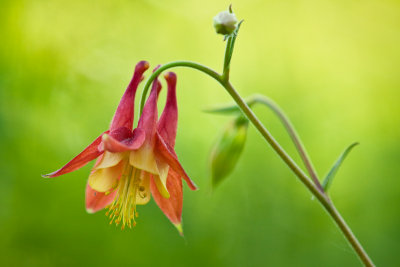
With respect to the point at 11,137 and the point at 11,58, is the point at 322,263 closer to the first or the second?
the point at 11,137

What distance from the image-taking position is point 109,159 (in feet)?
5.58

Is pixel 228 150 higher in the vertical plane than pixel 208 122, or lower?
lower

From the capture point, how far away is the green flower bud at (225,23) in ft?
5.33

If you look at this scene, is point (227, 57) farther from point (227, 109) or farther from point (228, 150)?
point (228, 150)

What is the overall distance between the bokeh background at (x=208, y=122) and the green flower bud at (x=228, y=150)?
2.16 metres

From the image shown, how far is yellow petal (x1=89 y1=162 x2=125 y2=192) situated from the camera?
1749 millimetres

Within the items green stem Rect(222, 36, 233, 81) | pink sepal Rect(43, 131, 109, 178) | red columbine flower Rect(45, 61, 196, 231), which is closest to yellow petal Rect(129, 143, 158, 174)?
red columbine flower Rect(45, 61, 196, 231)

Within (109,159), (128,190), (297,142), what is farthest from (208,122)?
(109,159)

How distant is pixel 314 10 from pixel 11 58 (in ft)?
14.4

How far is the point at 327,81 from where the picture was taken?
624 cm

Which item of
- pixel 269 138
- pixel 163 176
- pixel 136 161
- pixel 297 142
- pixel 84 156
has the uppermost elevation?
pixel 84 156

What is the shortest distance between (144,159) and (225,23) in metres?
0.56

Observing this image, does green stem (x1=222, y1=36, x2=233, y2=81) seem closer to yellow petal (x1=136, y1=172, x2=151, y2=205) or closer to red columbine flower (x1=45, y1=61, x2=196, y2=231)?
red columbine flower (x1=45, y1=61, x2=196, y2=231)

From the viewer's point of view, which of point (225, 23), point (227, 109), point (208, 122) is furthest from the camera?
point (208, 122)
